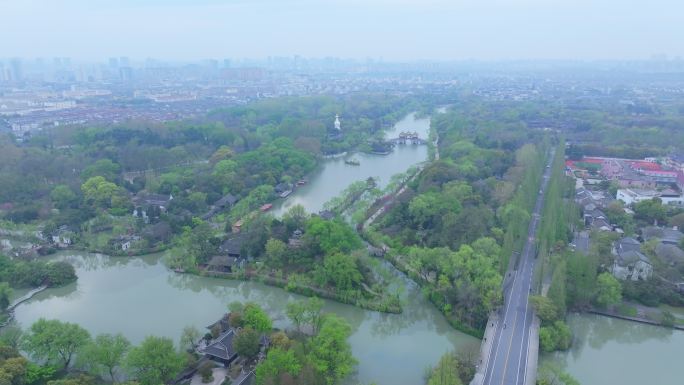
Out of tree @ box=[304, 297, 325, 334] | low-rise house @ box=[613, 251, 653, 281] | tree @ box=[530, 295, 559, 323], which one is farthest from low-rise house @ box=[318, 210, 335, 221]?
low-rise house @ box=[613, 251, 653, 281]

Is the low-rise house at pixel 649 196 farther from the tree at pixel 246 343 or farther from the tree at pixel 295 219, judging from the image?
the tree at pixel 246 343

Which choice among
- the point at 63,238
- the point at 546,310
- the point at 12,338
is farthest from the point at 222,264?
the point at 546,310

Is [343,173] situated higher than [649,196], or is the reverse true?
[649,196]

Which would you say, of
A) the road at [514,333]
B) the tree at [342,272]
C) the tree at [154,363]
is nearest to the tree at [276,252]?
the tree at [342,272]

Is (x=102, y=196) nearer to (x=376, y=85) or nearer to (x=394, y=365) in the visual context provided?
(x=394, y=365)

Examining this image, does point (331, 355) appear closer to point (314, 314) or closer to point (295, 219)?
point (314, 314)

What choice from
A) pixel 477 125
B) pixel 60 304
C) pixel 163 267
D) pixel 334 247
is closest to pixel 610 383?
pixel 334 247

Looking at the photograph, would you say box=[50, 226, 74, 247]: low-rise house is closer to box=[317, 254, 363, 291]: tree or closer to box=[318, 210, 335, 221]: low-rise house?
box=[318, 210, 335, 221]: low-rise house
